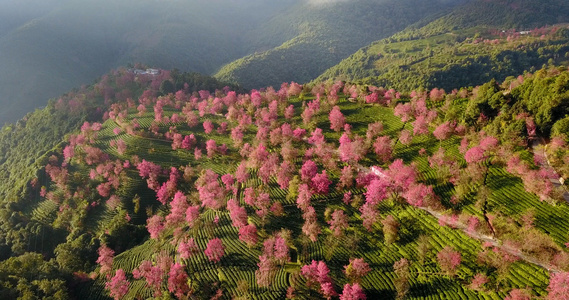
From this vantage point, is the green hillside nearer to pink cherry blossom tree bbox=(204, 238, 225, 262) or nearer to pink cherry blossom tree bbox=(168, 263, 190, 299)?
pink cherry blossom tree bbox=(168, 263, 190, 299)

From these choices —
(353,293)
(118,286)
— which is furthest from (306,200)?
(118,286)

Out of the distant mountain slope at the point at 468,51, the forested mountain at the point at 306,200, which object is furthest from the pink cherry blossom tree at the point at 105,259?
the distant mountain slope at the point at 468,51

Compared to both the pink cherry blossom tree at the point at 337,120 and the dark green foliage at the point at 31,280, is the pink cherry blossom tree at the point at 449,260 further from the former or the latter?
the dark green foliage at the point at 31,280

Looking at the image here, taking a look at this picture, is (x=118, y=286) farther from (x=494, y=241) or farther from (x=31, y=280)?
(x=494, y=241)

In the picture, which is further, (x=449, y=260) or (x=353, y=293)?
(x=449, y=260)

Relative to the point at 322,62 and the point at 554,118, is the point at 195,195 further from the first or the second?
the point at 322,62

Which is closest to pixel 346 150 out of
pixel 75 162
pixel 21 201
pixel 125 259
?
pixel 125 259
